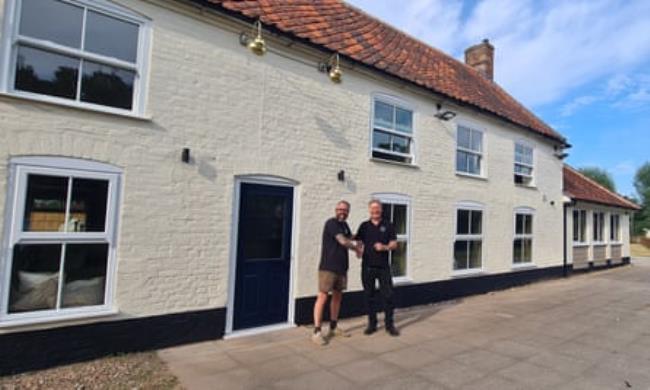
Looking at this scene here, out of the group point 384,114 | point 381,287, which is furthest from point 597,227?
point 381,287

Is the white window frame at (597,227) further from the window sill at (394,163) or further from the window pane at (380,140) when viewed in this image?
the window pane at (380,140)

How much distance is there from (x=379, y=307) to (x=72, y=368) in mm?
5121

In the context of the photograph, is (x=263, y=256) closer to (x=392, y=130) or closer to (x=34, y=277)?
(x=34, y=277)

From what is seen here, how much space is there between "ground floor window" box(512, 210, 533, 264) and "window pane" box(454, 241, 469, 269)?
2.56 metres

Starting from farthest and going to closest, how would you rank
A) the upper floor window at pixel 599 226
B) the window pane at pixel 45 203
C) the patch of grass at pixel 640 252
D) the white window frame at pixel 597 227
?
1. the patch of grass at pixel 640 252
2. the upper floor window at pixel 599 226
3. the white window frame at pixel 597 227
4. the window pane at pixel 45 203

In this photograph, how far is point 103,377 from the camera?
13.1ft

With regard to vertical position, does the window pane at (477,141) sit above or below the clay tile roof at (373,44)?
below

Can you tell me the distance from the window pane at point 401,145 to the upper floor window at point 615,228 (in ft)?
47.8

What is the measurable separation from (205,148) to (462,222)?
6.78 m

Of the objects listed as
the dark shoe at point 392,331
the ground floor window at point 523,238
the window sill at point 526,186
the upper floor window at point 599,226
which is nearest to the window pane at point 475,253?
the ground floor window at point 523,238

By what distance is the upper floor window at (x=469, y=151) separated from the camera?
9.38m

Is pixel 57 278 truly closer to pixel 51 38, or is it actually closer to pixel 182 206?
pixel 182 206

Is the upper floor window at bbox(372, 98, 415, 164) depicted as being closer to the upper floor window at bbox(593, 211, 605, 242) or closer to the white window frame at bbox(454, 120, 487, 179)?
the white window frame at bbox(454, 120, 487, 179)

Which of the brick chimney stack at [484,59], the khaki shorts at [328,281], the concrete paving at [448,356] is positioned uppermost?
the brick chimney stack at [484,59]
